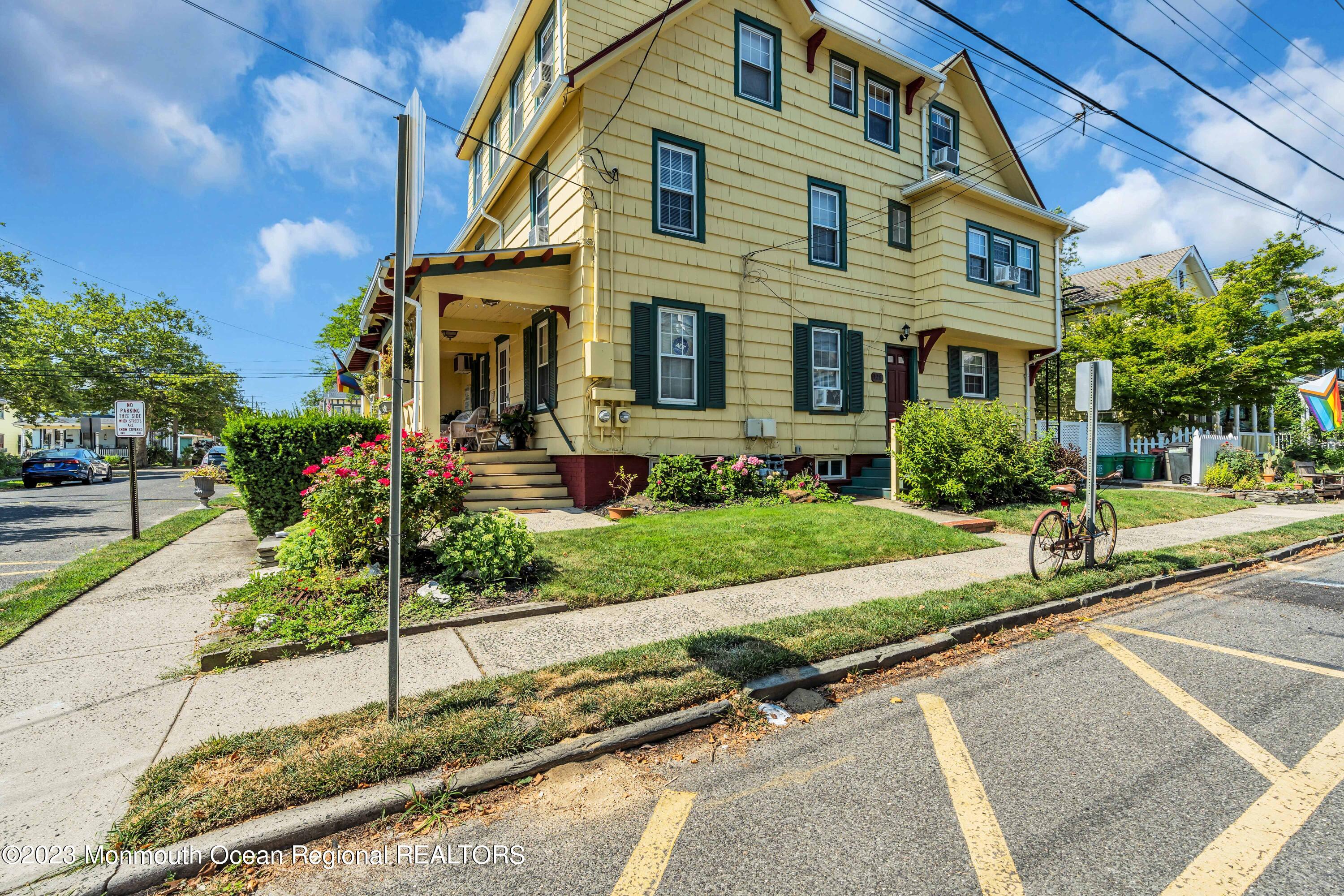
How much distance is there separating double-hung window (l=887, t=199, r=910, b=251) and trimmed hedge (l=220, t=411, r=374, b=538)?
41.6 ft

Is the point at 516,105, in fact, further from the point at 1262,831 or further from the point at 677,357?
the point at 1262,831

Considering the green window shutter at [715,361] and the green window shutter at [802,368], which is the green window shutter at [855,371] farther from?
the green window shutter at [715,361]

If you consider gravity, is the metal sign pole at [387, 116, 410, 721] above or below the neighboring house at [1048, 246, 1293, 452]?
below

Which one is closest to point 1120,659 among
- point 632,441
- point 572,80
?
point 632,441

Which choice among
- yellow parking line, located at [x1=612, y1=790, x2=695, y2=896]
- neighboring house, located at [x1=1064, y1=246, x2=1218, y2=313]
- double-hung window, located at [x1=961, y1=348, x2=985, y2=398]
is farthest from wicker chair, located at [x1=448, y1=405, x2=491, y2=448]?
neighboring house, located at [x1=1064, y1=246, x2=1218, y2=313]

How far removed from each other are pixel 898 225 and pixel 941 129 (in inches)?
124

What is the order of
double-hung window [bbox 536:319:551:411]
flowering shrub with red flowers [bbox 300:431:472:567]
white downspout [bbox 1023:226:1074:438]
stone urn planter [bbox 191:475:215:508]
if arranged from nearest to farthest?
flowering shrub with red flowers [bbox 300:431:472:567] < double-hung window [bbox 536:319:551:411] < stone urn planter [bbox 191:475:215:508] < white downspout [bbox 1023:226:1074:438]

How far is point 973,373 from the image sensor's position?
1645cm

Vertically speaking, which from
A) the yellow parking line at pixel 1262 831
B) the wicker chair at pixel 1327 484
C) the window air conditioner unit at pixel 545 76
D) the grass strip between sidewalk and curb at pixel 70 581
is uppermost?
the window air conditioner unit at pixel 545 76

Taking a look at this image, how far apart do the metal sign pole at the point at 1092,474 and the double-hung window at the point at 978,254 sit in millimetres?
8721

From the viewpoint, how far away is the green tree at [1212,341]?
1842 cm

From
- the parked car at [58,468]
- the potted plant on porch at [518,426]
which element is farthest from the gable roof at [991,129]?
the parked car at [58,468]

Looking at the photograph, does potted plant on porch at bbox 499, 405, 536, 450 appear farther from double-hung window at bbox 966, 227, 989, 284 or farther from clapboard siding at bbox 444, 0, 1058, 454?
double-hung window at bbox 966, 227, 989, 284

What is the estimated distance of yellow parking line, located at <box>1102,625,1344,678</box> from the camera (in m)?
4.60
